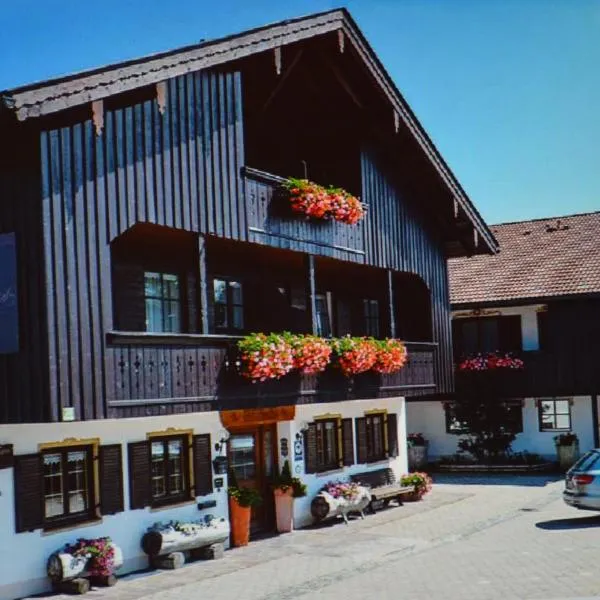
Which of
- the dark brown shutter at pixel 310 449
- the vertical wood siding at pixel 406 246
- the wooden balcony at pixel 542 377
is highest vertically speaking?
the vertical wood siding at pixel 406 246

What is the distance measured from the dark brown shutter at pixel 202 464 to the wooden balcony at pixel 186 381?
152 cm

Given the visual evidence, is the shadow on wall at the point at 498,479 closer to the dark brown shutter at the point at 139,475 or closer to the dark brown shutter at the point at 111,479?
the dark brown shutter at the point at 139,475

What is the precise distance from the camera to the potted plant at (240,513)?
751 inches

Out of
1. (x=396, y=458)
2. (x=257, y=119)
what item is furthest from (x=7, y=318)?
(x=396, y=458)

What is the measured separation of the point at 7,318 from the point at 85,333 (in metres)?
1.09

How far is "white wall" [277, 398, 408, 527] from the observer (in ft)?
69.7

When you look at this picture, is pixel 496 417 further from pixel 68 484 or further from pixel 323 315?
pixel 68 484

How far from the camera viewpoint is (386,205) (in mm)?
22859

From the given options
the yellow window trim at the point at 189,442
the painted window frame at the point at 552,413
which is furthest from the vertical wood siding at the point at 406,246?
the painted window frame at the point at 552,413

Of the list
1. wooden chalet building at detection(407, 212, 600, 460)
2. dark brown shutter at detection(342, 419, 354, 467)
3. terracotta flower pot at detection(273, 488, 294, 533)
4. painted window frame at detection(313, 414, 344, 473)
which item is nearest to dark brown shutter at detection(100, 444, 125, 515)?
terracotta flower pot at detection(273, 488, 294, 533)

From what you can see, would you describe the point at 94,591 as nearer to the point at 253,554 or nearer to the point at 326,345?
the point at 253,554

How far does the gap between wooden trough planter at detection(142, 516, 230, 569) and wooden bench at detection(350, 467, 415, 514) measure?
19.0 feet

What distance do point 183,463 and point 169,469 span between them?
0.39 m

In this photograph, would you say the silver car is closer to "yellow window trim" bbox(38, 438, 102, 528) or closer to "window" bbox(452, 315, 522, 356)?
"yellow window trim" bbox(38, 438, 102, 528)
